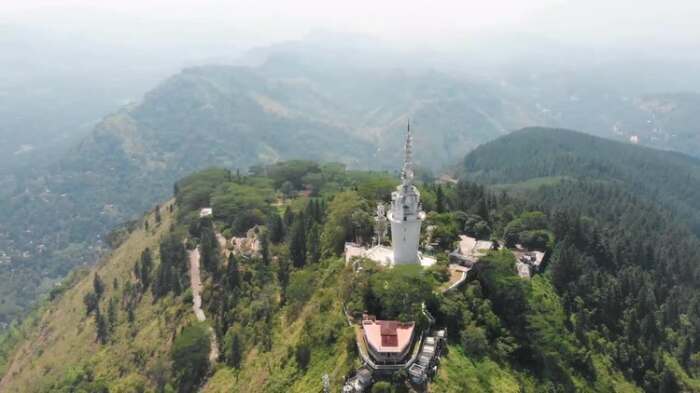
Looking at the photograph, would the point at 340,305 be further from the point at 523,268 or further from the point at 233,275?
the point at 523,268

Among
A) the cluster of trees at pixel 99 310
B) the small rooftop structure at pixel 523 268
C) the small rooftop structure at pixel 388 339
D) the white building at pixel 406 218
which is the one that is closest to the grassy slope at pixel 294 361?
the small rooftop structure at pixel 388 339

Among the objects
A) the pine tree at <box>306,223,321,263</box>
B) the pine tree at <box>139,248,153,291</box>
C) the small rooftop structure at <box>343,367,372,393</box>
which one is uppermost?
the small rooftop structure at <box>343,367,372,393</box>

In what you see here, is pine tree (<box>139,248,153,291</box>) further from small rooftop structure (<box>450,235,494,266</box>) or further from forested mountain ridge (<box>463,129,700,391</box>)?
forested mountain ridge (<box>463,129,700,391</box>)

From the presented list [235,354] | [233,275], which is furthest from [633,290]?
[233,275]

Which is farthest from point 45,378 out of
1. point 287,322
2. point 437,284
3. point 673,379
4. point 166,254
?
point 673,379

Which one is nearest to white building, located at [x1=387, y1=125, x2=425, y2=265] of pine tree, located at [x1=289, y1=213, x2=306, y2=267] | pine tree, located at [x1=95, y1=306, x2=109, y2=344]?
pine tree, located at [x1=289, y1=213, x2=306, y2=267]

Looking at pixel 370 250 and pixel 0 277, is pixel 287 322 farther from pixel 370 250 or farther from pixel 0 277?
pixel 0 277

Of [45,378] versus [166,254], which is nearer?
[45,378]
